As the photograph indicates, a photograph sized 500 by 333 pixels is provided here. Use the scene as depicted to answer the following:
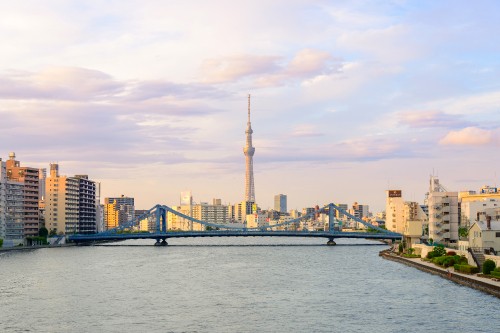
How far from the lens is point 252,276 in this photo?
268 ft

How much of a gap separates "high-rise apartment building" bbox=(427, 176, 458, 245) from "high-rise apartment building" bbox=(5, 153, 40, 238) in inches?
3824

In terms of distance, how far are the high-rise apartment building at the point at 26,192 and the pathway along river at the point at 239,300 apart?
7861 cm

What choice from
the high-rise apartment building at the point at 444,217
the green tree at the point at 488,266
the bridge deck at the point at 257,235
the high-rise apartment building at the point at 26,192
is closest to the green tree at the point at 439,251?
the high-rise apartment building at the point at 444,217

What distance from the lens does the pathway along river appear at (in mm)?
47656

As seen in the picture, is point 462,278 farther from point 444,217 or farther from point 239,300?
point 444,217

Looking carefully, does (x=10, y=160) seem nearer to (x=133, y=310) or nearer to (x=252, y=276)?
(x=252, y=276)

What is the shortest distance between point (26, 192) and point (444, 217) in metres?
107

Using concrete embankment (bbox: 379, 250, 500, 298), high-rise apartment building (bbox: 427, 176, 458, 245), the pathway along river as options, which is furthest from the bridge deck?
the pathway along river

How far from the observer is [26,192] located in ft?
581

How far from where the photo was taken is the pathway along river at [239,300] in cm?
4766

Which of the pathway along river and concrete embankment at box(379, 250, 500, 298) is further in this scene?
concrete embankment at box(379, 250, 500, 298)

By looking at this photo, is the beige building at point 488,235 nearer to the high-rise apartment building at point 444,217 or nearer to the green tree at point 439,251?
the green tree at point 439,251

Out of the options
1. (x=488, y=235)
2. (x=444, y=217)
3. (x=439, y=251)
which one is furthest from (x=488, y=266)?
(x=444, y=217)

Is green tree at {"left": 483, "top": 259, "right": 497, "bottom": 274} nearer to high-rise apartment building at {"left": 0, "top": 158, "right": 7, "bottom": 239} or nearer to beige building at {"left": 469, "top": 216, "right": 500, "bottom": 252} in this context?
beige building at {"left": 469, "top": 216, "right": 500, "bottom": 252}
